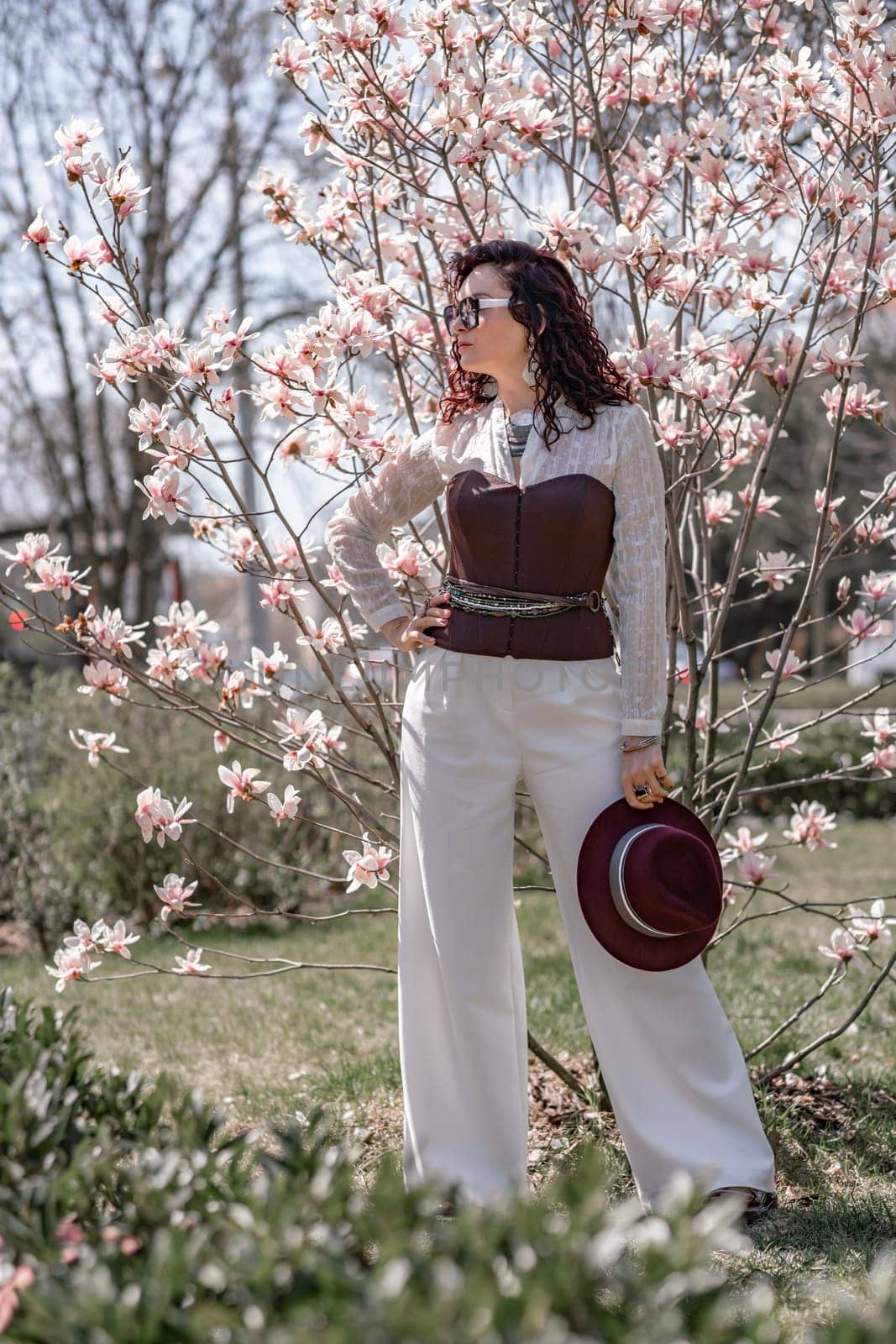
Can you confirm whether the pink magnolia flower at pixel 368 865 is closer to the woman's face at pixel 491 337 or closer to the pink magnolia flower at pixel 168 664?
the pink magnolia flower at pixel 168 664

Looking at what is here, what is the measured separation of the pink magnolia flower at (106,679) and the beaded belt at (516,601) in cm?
105

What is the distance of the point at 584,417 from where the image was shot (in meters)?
2.87

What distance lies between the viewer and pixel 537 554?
2787mm

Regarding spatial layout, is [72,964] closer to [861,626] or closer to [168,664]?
[168,664]

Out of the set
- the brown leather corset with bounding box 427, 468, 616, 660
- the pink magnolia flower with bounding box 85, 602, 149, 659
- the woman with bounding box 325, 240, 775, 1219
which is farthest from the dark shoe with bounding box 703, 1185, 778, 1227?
the pink magnolia flower with bounding box 85, 602, 149, 659

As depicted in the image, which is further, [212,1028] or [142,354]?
[212,1028]

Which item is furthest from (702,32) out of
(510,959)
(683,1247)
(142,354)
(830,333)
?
(683,1247)

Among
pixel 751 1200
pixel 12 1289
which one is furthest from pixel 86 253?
pixel 751 1200

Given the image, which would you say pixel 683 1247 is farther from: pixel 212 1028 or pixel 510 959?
pixel 212 1028

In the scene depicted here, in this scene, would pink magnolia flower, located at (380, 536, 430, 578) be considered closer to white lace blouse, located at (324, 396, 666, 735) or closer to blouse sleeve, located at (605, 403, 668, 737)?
white lace blouse, located at (324, 396, 666, 735)

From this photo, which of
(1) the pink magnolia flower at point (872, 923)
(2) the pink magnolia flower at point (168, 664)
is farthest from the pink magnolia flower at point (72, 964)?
(1) the pink magnolia flower at point (872, 923)

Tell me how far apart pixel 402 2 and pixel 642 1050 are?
262 cm

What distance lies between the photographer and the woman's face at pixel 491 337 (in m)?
2.90

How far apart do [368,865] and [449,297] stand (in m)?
1.44
